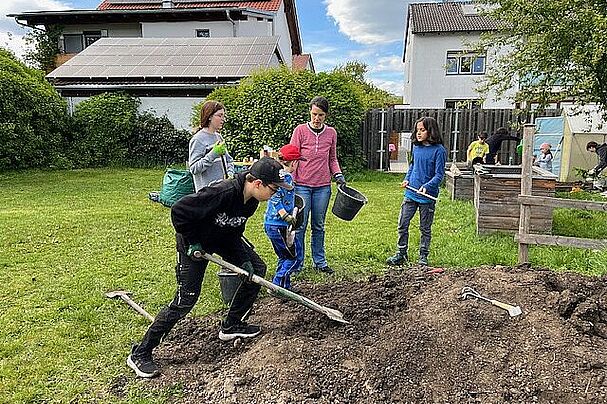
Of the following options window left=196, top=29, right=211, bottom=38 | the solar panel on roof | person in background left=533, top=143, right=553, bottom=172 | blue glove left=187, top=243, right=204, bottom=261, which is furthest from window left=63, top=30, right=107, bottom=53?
blue glove left=187, top=243, right=204, bottom=261

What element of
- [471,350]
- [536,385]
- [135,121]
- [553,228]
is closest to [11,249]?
[471,350]

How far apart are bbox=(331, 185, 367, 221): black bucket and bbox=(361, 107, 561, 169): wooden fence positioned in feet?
33.4

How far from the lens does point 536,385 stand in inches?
115

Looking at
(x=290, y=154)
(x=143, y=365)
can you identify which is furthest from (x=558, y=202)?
(x=143, y=365)

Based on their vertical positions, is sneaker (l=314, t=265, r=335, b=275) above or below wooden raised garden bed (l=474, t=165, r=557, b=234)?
below

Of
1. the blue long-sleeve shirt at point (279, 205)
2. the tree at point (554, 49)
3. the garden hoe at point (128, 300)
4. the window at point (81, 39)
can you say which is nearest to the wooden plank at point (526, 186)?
the tree at point (554, 49)

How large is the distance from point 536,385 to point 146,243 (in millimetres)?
5206

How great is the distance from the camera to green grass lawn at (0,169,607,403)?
141 inches

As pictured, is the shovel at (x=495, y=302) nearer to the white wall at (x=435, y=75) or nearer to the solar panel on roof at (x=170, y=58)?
the solar panel on roof at (x=170, y=58)

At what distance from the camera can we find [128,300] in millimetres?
4684

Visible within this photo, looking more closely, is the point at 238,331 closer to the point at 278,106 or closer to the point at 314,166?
the point at 314,166

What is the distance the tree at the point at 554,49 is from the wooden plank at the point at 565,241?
3.08m

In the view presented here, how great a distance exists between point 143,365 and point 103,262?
2.91 metres

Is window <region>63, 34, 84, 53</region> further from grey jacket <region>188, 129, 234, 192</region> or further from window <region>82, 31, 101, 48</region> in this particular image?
grey jacket <region>188, 129, 234, 192</region>
